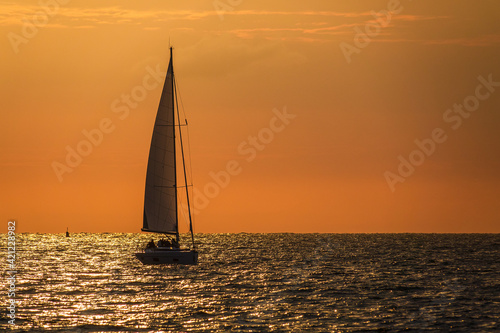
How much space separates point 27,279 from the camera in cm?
6938

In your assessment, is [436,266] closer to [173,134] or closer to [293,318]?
[173,134]

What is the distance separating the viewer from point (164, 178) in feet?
251

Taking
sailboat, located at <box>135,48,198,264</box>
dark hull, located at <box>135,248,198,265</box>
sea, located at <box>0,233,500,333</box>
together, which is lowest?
sea, located at <box>0,233,500,333</box>

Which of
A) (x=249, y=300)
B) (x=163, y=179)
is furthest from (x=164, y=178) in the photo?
(x=249, y=300)

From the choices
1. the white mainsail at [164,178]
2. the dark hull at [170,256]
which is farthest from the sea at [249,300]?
the white mainsail at [164,178]

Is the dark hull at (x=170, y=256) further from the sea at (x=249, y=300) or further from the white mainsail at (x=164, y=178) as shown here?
the white mainsail at (x=164, y=178)

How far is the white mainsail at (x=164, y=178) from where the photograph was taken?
249ft

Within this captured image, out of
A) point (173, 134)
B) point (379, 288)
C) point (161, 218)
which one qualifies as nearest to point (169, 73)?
point (173, 134)

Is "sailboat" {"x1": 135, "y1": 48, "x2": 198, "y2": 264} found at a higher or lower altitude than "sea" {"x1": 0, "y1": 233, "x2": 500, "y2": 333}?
higher

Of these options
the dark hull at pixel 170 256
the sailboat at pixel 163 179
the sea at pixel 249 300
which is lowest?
the sea at pixel 249 300

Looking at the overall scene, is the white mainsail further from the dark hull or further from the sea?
the sea

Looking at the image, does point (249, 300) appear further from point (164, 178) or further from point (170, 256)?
point (164, 178)

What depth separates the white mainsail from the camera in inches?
2982

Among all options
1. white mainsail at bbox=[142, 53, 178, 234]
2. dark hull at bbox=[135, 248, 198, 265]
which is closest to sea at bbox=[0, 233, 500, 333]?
dark hull at bbox=[135, 248, 198, 265]
